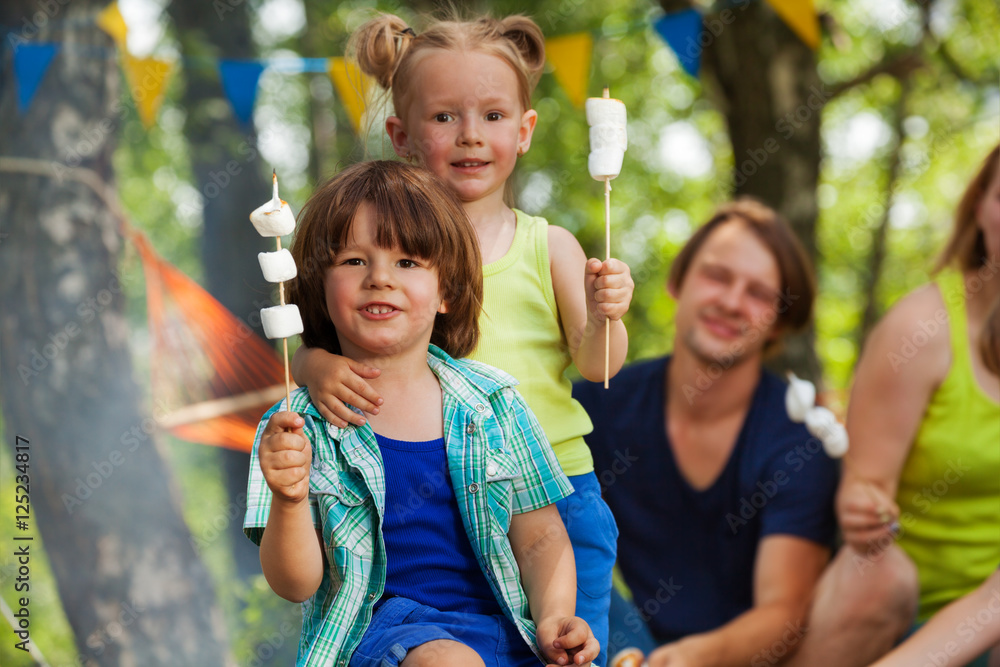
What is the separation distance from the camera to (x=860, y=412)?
7.43ft

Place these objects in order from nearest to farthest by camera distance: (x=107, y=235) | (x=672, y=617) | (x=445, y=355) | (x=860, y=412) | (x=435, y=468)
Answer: (x=435, y=468)
(x=445, y=355)
(x=860, y=412)
(x=672, y=617)
(x=107, y=235)

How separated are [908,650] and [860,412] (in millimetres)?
592

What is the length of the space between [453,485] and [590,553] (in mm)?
348

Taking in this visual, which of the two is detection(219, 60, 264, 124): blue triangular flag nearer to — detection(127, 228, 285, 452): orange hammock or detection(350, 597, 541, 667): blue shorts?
detection(127, 228, 285, 452): orange hammock

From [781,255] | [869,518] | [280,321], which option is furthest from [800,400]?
[280,321]

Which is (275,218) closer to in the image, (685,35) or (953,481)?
(953,481)

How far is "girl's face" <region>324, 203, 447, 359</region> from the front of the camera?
1311 millimetres

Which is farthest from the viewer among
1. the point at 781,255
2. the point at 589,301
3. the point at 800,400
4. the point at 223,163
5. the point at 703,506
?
the point at 223,163

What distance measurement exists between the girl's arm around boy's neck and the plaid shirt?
0.57 ft

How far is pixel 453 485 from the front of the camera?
137cm

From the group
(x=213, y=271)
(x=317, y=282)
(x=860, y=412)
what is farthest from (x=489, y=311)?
(x=213, y=271)

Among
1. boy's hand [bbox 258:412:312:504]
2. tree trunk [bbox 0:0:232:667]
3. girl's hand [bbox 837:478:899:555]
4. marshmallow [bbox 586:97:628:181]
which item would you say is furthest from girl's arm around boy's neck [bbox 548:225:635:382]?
tree trunk [bbox 0:0:232:667]

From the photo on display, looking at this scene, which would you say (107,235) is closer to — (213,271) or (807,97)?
(213,271)

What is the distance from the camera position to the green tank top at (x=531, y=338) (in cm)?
158
